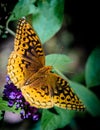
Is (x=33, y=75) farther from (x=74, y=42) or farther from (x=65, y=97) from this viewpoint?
(x=74, y=42)

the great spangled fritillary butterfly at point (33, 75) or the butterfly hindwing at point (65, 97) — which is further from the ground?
the great spangled fritillary butterfly at point (33, 75)

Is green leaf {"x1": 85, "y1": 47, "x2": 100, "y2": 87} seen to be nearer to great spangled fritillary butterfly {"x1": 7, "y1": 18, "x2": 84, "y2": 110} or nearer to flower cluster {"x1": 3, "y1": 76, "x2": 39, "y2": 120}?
great spangled fritillary butterfly {"x1": 7, "y1": 18, "x2": 84, "y2": 110}

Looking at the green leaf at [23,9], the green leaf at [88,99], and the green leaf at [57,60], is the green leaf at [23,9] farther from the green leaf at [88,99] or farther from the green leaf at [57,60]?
the green leaf at [88,99]

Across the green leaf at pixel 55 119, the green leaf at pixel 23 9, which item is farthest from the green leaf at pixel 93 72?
the green leaf at pixel 23 9

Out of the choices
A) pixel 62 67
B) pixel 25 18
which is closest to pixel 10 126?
pixel 62 67

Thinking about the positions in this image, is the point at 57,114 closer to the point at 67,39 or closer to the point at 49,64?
the point at 49,64
